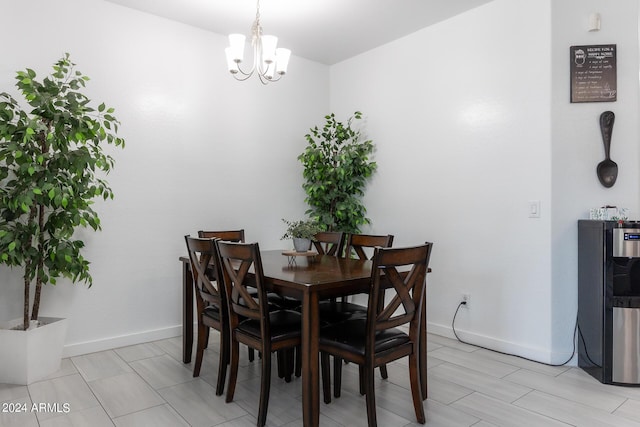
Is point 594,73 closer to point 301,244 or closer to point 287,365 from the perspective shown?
point 301,244

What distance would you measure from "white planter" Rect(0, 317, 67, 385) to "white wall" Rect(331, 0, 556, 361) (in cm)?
292

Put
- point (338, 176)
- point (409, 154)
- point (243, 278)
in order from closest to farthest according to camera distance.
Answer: point (243, 278) → point (409, 154) → point (338, 176)

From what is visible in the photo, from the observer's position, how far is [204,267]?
250cm

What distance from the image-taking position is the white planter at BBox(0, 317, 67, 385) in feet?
8.25

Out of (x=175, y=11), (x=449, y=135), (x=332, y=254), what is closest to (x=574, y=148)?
(x=449, y=135)

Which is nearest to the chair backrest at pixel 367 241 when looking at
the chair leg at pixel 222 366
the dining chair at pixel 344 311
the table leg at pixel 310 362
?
the dining chair at pixel 344 311

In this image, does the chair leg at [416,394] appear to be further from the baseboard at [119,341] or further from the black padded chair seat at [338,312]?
the baseboard at [119,341]

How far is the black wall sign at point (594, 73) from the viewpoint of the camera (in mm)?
2838

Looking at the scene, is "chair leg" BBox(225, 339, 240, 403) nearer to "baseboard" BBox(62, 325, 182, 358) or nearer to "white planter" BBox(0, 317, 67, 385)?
"white planter" BBox(0, 317, 67, 385)

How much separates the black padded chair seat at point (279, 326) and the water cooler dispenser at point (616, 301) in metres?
1.99

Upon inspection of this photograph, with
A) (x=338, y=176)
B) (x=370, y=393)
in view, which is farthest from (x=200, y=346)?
(x=338, y=176)

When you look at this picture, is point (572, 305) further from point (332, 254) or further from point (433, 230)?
point (332, 254)

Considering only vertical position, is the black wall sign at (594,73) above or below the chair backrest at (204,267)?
above

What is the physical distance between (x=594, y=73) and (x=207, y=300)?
3.06 m
